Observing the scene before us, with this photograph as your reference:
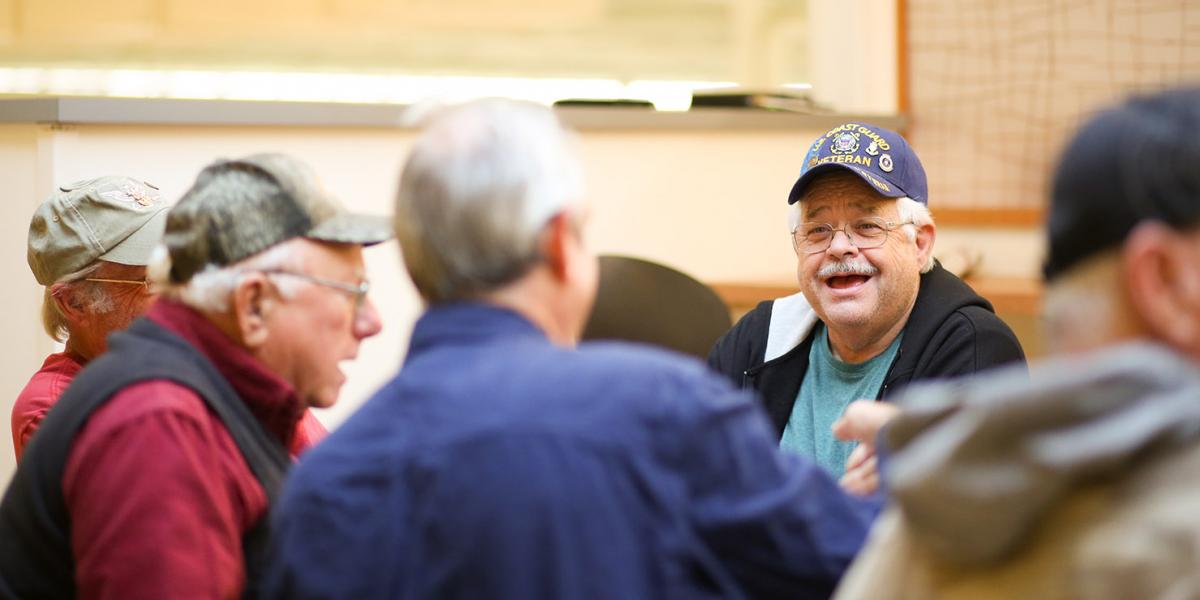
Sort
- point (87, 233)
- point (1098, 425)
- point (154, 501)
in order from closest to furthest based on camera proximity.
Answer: point (1098, 425) → point (154, 501) → point (87, 233)

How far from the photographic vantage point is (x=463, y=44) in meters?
4.43

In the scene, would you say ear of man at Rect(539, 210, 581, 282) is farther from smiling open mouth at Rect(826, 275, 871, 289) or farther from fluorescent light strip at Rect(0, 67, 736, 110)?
fluorescent light strip at Rect(0, 67, 736, 110)

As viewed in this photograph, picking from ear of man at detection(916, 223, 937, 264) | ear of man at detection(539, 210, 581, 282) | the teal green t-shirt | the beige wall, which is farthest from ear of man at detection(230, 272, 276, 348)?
the beige wall

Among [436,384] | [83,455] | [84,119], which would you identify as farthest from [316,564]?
[84,119]

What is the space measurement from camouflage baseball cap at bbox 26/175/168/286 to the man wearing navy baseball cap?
3.55 feet

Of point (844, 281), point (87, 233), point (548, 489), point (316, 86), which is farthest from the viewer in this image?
point (316, 86)

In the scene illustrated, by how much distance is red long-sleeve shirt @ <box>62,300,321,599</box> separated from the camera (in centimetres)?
136

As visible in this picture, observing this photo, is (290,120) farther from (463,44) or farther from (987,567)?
(987,567)

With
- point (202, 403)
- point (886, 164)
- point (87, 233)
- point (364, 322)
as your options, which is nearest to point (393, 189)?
point (87, 233)

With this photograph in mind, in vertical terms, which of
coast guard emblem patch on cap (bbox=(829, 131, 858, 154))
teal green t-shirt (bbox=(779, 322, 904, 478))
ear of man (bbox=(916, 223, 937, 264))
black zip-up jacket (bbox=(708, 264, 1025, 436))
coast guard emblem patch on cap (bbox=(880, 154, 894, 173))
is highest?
coast guard emblem patch on cap (bbox=(829, 131, 858, 154))

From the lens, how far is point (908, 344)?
2.25m

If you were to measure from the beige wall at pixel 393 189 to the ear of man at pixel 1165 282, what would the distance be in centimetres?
135

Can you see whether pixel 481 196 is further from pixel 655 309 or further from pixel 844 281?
pixel 655 309

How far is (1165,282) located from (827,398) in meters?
1.38
